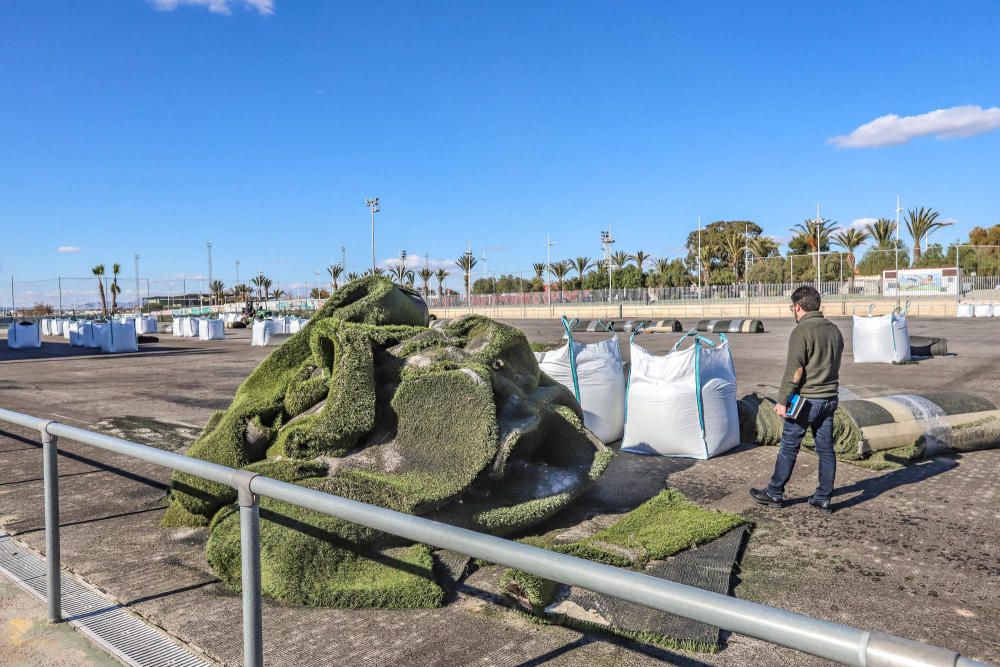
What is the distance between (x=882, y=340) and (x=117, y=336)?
71.9 ft

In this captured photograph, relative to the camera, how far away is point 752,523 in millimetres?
4344

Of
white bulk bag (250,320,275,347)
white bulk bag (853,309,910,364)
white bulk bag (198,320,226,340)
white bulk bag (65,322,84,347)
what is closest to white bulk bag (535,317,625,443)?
white bulk bag (853,309,910,364)

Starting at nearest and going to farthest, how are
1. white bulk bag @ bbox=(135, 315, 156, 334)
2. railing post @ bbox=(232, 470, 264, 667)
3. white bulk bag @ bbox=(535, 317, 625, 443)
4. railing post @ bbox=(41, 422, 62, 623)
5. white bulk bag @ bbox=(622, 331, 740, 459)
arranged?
1. railing post @ bbox=(232, 470, 264, 667)
2. railing post @ bbox=(41, 422, 62, 623)
3. white bulk bag @ bbox=(622, 331, 740, 459)
4. white bulk bag @ bbox=(535, 317, 625, 443)
5. white bulk bag @ bbox=(135, 315, 156, 334)

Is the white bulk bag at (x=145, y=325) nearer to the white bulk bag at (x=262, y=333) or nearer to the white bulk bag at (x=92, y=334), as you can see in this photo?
the white bulk bag at (x=92, y=334)

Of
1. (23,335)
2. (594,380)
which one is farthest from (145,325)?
(594,380)

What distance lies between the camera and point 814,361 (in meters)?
4.82

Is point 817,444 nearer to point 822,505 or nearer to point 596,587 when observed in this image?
point 822,505

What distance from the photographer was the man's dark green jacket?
479cm

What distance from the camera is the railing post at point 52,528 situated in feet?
9.85

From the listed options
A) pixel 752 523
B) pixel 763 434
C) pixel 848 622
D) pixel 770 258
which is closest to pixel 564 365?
pixel 763 434

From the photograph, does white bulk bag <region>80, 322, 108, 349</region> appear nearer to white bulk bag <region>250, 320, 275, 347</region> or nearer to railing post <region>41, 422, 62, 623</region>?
white bulk bag <region>250, 320, 275, 347</region>

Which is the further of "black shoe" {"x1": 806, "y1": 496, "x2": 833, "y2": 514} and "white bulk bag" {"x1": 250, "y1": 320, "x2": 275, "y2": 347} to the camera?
"white bulk bag" {"x1": 250, "y1": 320, "x2": 275, "y2": 347}

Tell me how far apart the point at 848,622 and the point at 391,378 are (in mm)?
2731

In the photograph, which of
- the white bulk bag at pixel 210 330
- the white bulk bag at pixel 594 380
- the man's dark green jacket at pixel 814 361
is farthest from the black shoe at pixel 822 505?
the white bulk bag at pixel 210 330
